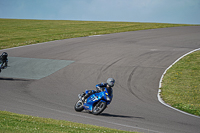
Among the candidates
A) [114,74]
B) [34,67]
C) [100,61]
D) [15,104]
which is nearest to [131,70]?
[114,74]

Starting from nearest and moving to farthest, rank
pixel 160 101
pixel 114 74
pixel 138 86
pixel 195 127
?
1. pixel 195 127
2. pixel 160 101
3. pixel 138 86
4. pixel 114 74

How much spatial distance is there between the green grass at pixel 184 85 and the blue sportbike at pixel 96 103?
14.9 feet

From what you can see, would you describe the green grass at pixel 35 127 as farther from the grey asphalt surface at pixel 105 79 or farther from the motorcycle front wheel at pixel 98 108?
the motorcycle front wheel at pixel 98 108

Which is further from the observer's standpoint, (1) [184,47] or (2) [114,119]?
(1) [184,47]

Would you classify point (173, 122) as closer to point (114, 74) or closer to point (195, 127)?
point (195, 127)

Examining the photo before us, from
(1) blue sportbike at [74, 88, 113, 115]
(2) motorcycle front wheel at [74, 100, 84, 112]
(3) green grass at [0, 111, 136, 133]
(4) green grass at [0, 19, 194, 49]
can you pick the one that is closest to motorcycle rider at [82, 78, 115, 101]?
(1) blue sportbike at [74, 88, 113, 115]

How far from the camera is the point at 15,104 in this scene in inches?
474

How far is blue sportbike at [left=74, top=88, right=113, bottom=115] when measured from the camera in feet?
36.6

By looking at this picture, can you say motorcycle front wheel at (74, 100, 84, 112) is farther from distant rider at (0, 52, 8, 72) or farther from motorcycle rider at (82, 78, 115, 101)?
distant rider at (0, 52, 8, 72)

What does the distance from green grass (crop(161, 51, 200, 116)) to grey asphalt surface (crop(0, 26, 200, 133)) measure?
73 cm

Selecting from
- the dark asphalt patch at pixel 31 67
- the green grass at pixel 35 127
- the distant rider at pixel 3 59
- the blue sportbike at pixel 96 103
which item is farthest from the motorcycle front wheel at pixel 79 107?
the distant rider at pixel 3 59

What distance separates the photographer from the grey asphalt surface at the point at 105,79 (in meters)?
10.9

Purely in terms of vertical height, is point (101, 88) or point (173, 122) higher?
point (101, 88)

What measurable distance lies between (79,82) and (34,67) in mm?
5407
